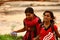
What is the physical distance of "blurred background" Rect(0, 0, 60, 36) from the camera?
1009 cm

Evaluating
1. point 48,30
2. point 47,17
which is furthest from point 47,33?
point 47,17

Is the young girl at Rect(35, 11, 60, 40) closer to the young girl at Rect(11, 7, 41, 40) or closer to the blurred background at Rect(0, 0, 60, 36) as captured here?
the young girl at Rect(11, 7, 41, 40)

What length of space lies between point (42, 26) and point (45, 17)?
17 centimetres

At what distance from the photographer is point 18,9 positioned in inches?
519

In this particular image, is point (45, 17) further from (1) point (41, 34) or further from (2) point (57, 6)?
(2) point (57, 6)

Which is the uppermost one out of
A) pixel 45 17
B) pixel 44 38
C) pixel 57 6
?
pixel 45 17

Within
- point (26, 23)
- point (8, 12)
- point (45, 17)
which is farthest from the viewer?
point (8, 12)

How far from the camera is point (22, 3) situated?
46.4ft

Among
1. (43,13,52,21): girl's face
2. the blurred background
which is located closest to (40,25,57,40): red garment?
(43,13,52,21): girl's face

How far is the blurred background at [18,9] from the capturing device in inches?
397

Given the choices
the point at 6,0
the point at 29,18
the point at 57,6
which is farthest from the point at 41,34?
the point at 6,0

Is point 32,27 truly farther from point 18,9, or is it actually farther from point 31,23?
point 18,9

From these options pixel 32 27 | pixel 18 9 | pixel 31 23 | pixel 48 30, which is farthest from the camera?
pixel 18 9

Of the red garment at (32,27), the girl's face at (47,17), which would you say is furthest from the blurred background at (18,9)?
the girl's face at (47,17)
